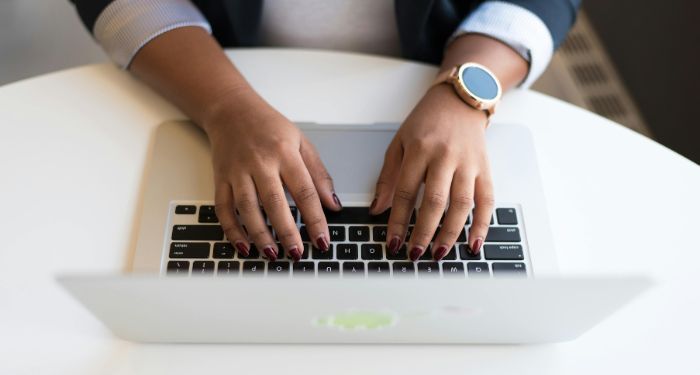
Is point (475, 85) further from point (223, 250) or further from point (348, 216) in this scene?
point (223, 250)

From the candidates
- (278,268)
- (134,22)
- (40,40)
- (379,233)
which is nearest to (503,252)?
(379,233)

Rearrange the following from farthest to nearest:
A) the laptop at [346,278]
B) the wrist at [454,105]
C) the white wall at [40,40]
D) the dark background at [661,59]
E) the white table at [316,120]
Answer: the dark background at [661,59] < the white wall at [40,40] < the wrist at [454,105] < the white table at [316,120] < the laptop at [346,278]

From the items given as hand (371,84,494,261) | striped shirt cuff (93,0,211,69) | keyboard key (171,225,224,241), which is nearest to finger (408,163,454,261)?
hand (371,84,494,261)

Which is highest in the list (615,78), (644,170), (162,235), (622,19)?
(622,19)

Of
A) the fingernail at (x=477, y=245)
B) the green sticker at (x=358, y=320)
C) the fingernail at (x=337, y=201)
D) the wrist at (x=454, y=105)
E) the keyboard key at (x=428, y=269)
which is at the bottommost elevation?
the green sticker at (x=358, y=320)

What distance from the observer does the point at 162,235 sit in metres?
0.65

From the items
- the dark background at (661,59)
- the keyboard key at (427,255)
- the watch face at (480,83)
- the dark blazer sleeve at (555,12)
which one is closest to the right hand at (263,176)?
the keyboard key at (427,255)

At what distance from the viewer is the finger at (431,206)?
0.63 m

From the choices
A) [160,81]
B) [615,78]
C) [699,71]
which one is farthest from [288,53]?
[615,78]

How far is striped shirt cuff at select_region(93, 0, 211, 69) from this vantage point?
772 mm

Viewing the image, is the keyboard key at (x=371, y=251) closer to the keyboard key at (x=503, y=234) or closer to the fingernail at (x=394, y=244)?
the fingernail at (x=394, y=244)

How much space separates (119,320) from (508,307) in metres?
0.34

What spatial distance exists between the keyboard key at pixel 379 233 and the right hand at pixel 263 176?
5 cm

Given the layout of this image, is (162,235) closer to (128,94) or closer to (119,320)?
(119,320)
